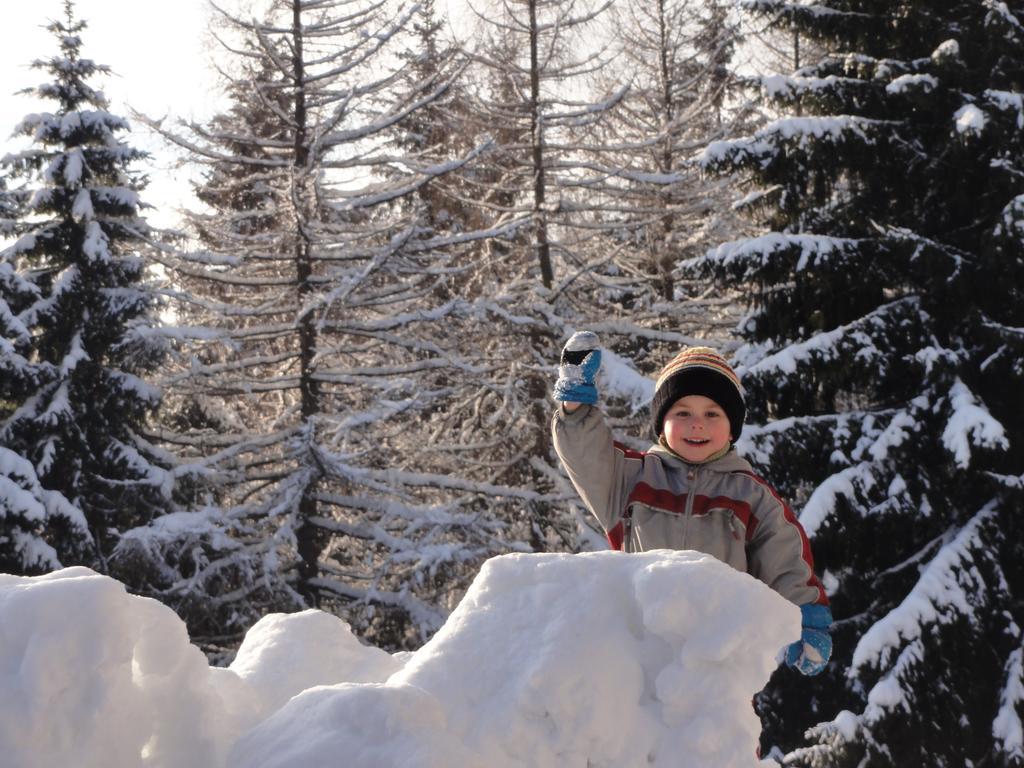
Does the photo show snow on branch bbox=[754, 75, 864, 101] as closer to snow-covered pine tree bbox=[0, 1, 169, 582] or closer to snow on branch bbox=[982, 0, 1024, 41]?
snow on branch bbox=[982, 0, 1024, 41]

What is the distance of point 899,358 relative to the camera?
9.04 m

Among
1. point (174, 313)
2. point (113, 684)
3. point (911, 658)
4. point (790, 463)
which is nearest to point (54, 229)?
point (174, 313)

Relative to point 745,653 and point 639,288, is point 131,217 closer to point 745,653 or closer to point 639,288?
point 639,288

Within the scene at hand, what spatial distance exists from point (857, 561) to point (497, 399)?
7470mm

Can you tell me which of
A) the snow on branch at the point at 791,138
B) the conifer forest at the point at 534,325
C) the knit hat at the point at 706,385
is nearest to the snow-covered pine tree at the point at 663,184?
the conifer forest at the point at 534,325

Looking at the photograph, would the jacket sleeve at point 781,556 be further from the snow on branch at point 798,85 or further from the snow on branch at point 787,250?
the snow on branch at point 798,85

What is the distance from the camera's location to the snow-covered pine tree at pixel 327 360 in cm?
1295

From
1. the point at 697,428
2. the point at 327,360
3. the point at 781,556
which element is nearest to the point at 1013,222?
the point at 697,428

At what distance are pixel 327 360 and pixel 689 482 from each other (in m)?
12.3

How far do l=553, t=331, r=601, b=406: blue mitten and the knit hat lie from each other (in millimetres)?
345

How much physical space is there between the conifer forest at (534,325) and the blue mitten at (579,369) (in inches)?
222

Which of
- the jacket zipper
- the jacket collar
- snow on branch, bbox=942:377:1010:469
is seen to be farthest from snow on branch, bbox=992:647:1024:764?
the jacket zipper

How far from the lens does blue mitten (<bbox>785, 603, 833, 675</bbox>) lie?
276 centimetres

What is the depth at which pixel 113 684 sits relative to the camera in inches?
58.8
